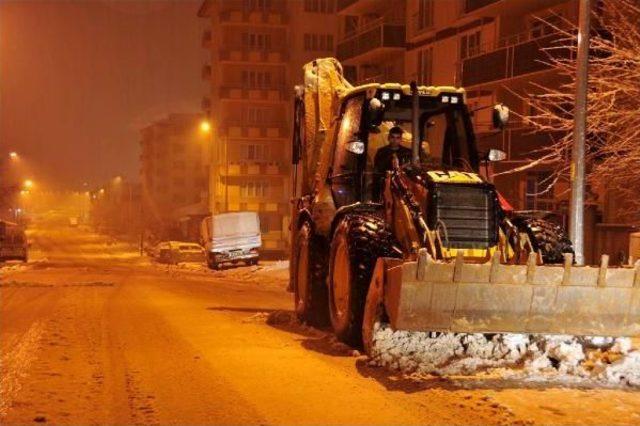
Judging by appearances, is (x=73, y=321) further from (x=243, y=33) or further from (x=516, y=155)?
(x=243, y=33)

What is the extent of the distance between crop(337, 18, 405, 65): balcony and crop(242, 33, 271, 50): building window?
61.9 feet

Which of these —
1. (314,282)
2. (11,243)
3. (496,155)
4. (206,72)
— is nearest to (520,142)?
(314,282)

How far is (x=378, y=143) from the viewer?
10.8 meters

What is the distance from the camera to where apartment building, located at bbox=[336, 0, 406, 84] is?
132 ft

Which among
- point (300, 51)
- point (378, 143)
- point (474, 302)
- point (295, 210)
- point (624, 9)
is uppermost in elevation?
point (300, 51)

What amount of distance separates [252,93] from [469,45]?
31.3 meters

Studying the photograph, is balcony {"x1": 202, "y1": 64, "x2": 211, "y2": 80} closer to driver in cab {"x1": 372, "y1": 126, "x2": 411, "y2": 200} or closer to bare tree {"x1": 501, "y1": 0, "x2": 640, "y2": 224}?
bare tree {"x1": 501, "y1": 0, "x2": 640, "y2": 224}

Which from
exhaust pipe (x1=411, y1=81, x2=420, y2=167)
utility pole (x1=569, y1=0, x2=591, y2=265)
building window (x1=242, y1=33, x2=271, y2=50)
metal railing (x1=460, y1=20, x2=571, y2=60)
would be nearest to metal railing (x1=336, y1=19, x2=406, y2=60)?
metal railing (x1=460, y1=20, x2=571, y2=60)

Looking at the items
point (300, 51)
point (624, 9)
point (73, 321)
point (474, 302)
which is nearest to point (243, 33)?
point (300, 51)

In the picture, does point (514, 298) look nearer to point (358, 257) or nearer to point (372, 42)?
point (358, 257)

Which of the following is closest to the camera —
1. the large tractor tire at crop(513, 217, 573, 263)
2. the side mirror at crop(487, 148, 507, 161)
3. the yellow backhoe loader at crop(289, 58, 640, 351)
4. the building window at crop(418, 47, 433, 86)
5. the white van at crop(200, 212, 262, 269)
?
the yellow backhoe loader at crop(289, 58, 640, 351)

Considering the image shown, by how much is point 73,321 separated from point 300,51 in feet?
168

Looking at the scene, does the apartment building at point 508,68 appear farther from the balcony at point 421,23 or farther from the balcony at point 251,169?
the balcony at point 251,169

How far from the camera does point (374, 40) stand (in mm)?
41000
